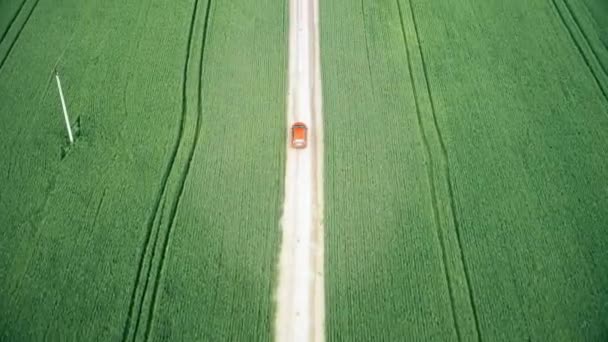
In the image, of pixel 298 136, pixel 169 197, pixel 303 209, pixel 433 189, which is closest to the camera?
pixel 169 197

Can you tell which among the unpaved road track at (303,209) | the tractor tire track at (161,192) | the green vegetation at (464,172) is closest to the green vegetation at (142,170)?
the tractor tire track at (161,192)

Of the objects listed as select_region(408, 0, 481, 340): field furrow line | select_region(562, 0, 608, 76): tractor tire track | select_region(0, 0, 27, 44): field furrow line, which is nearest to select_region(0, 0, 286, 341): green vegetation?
select_region(0, 0, 27, 44): field furrow line

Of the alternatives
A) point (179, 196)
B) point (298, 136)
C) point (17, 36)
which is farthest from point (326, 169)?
point (17, 36)

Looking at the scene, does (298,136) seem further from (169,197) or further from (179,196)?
(169,197)

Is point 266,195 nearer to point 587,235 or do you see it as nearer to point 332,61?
point 332,61

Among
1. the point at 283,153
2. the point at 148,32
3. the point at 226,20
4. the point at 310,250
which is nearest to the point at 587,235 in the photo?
the point at 310,250

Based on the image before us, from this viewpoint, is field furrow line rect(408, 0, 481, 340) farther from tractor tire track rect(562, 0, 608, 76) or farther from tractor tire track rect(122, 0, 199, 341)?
tractor tire track rect(122, 0, 199, 341)
